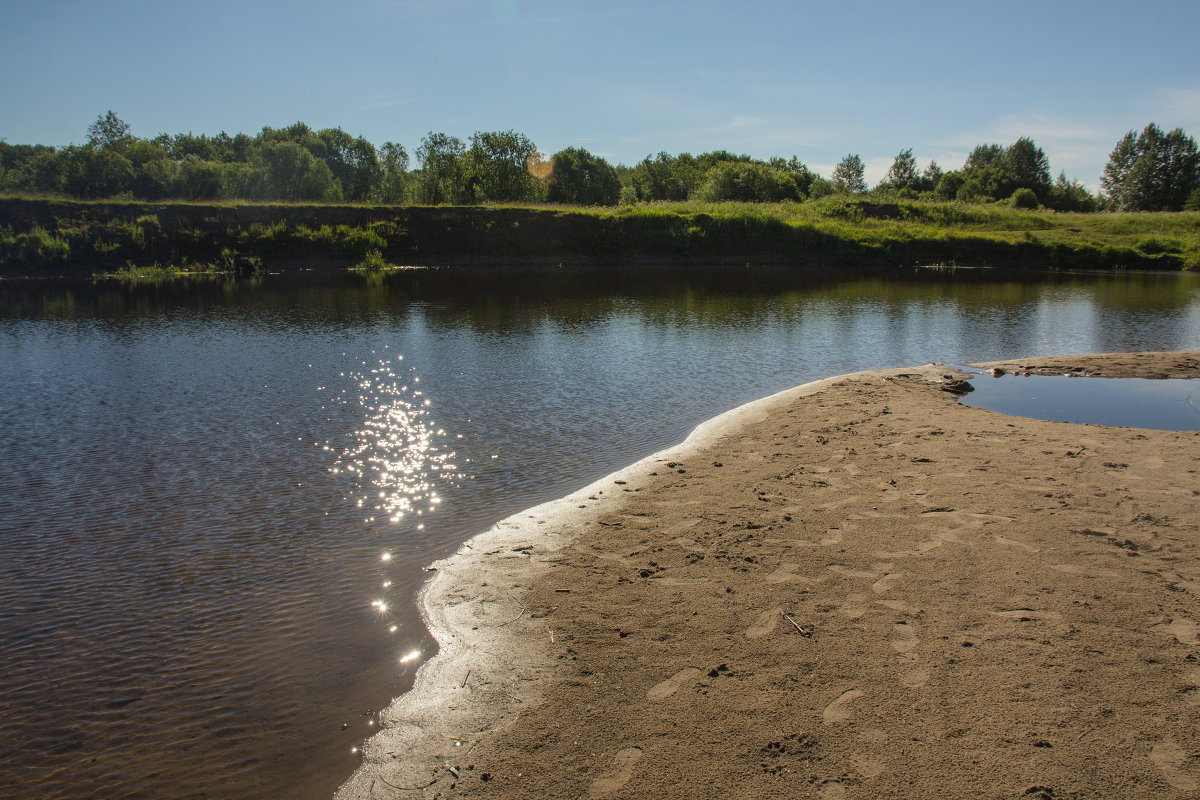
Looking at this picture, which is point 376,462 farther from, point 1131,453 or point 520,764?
point 1131,453

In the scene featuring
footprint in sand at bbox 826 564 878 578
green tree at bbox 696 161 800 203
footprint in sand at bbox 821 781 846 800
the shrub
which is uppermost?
green tree at bbox 696 161 800 203

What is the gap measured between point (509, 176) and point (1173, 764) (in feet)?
260

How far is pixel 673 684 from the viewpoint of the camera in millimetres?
4711

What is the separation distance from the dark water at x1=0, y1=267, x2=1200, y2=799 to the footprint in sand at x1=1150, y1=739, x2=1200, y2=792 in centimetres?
466

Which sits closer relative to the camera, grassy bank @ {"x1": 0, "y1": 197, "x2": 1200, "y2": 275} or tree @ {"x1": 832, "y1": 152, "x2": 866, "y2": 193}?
grassy bank @ {"x1": 0, "y1": 197, "x2": 1200, "y2": 275}

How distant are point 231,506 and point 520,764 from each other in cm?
625

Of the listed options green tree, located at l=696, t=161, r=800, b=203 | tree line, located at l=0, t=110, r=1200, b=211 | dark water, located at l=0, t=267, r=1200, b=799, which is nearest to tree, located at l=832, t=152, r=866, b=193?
tree line, located at l=0, t=110, r=1200, b=211

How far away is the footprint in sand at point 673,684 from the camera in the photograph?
461cm

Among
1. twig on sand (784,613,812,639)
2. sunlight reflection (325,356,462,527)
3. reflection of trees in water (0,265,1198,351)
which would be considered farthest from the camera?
reflection of trees in water (0,265,1198,351)

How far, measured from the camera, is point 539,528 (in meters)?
7.61

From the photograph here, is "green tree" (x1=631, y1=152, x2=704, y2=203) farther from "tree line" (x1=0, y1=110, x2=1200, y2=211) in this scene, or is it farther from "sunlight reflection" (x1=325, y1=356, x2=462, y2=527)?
"sunlight reflection" (x1=325, y1=356, x2=462, y2=527)

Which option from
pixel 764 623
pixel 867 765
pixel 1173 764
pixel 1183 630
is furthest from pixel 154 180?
pixel 1173 764

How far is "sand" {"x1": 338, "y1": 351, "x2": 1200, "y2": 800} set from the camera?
3.92 m

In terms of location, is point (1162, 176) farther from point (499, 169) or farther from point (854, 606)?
point (854, 606)
